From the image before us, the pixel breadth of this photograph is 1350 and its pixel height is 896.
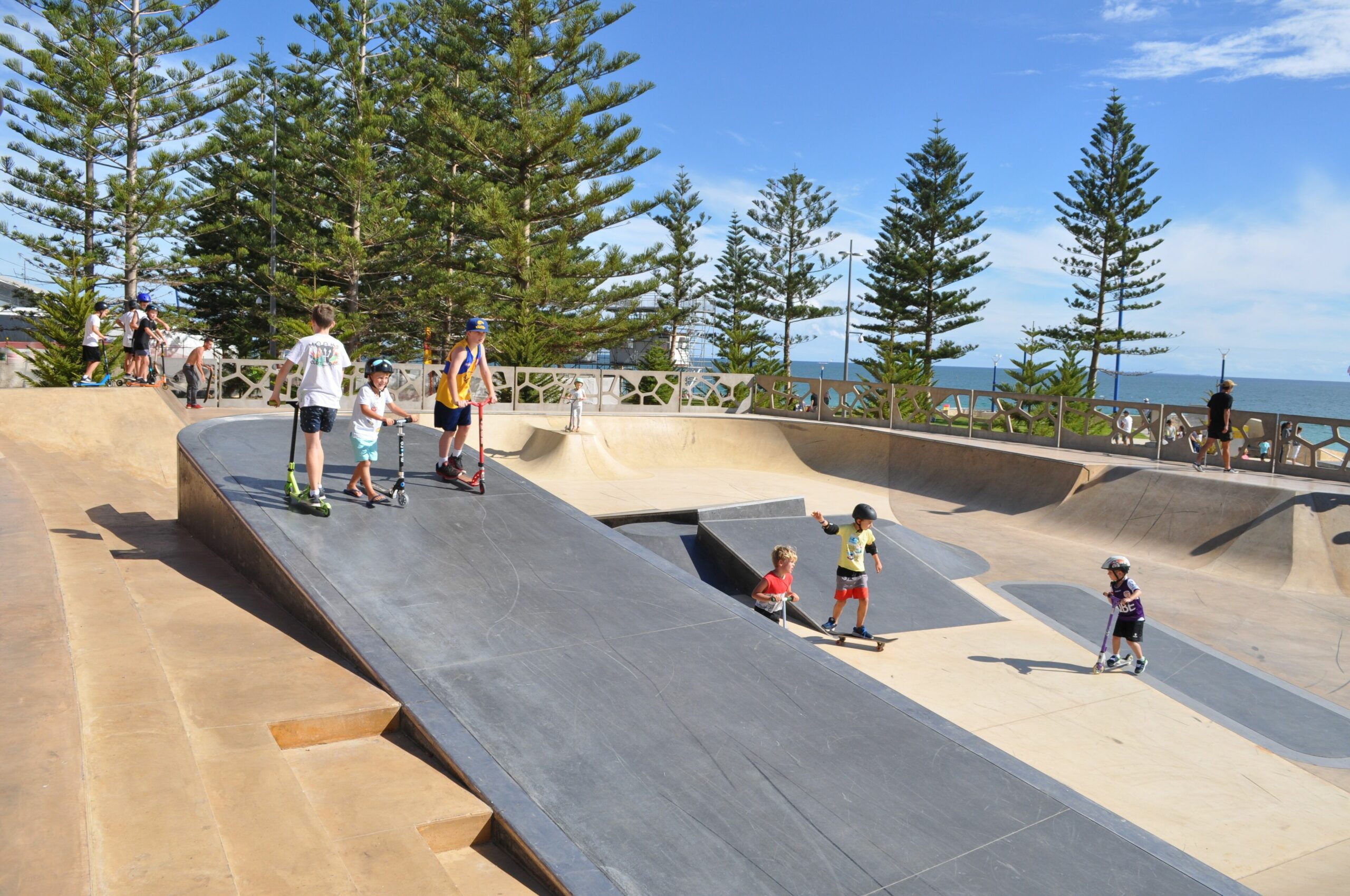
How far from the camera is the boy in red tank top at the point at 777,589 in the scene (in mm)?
7547

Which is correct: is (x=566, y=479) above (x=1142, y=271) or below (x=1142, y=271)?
below

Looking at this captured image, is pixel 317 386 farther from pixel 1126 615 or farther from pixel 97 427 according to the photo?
pixel 1126 615

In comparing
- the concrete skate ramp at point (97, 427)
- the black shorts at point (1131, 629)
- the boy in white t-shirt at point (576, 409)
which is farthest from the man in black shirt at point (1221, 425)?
the concrete skate ramp at point (97, 427)

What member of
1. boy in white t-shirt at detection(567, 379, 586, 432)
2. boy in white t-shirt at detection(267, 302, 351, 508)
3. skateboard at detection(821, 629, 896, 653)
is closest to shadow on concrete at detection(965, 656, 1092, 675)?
skateboard at detection(821, 629, 896, 653)

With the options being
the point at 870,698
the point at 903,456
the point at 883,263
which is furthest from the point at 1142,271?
the point at 870,698

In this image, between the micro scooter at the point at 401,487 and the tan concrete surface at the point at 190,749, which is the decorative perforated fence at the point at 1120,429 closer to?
the micro scooter at the point at 401,487

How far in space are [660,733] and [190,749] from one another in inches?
77.6

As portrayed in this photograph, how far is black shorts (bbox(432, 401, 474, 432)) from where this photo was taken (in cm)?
714

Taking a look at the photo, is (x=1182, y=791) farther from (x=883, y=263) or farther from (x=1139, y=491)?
(x=883, y=263)

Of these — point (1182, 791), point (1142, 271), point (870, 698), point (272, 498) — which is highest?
point (1142, 271)

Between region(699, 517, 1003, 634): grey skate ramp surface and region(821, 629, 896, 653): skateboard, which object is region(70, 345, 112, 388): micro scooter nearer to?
region(699, 517, 1003, 634): grey skate ramp surface

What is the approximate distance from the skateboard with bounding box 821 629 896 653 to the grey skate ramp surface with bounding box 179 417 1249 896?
2.68 metres

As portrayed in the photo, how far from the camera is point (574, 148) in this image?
27.8m

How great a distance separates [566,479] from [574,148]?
15534 mm
